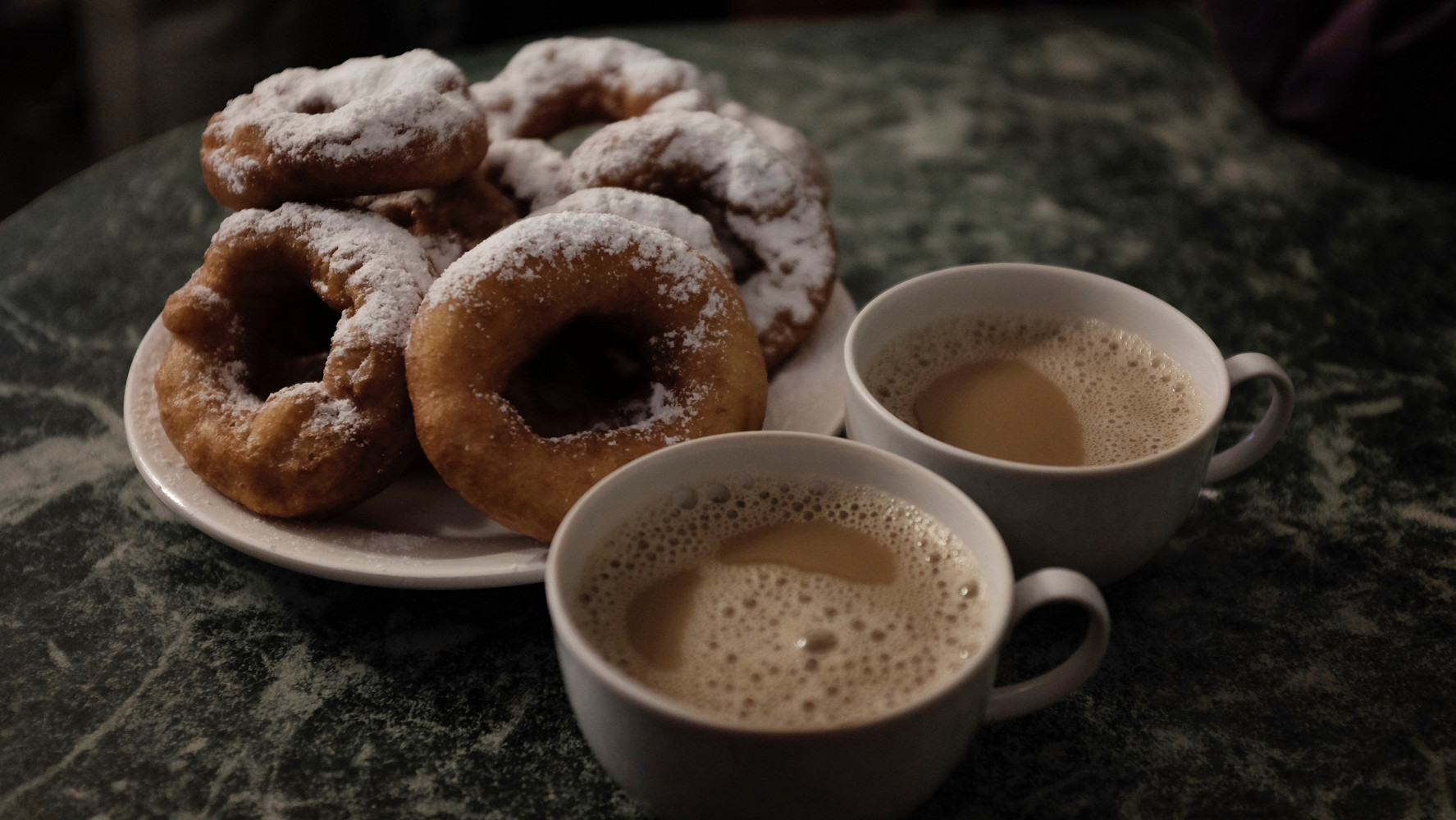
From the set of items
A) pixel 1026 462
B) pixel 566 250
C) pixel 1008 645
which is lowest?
pixel 1008 645

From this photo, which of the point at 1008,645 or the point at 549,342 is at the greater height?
the point at 549,342

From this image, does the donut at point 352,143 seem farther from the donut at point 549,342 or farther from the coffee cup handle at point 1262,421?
the coffee cup handle at point 1262,421

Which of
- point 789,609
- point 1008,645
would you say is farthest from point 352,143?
point 1008,645

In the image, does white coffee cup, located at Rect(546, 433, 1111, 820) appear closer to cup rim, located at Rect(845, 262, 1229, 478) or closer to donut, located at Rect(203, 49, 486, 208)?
cup rim, located at Rect(845, 262, 1229, 478)

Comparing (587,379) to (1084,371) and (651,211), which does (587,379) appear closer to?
(651,211)

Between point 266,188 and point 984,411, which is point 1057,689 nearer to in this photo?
point 984,411

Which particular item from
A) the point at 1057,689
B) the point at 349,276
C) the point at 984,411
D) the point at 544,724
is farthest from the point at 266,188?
the point at 1057,689

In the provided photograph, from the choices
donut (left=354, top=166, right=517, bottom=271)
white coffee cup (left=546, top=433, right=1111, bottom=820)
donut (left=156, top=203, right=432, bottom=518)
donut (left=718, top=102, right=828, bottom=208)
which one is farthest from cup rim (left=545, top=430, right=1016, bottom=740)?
donut (left=718, top=102, right=828, bottom=208)
